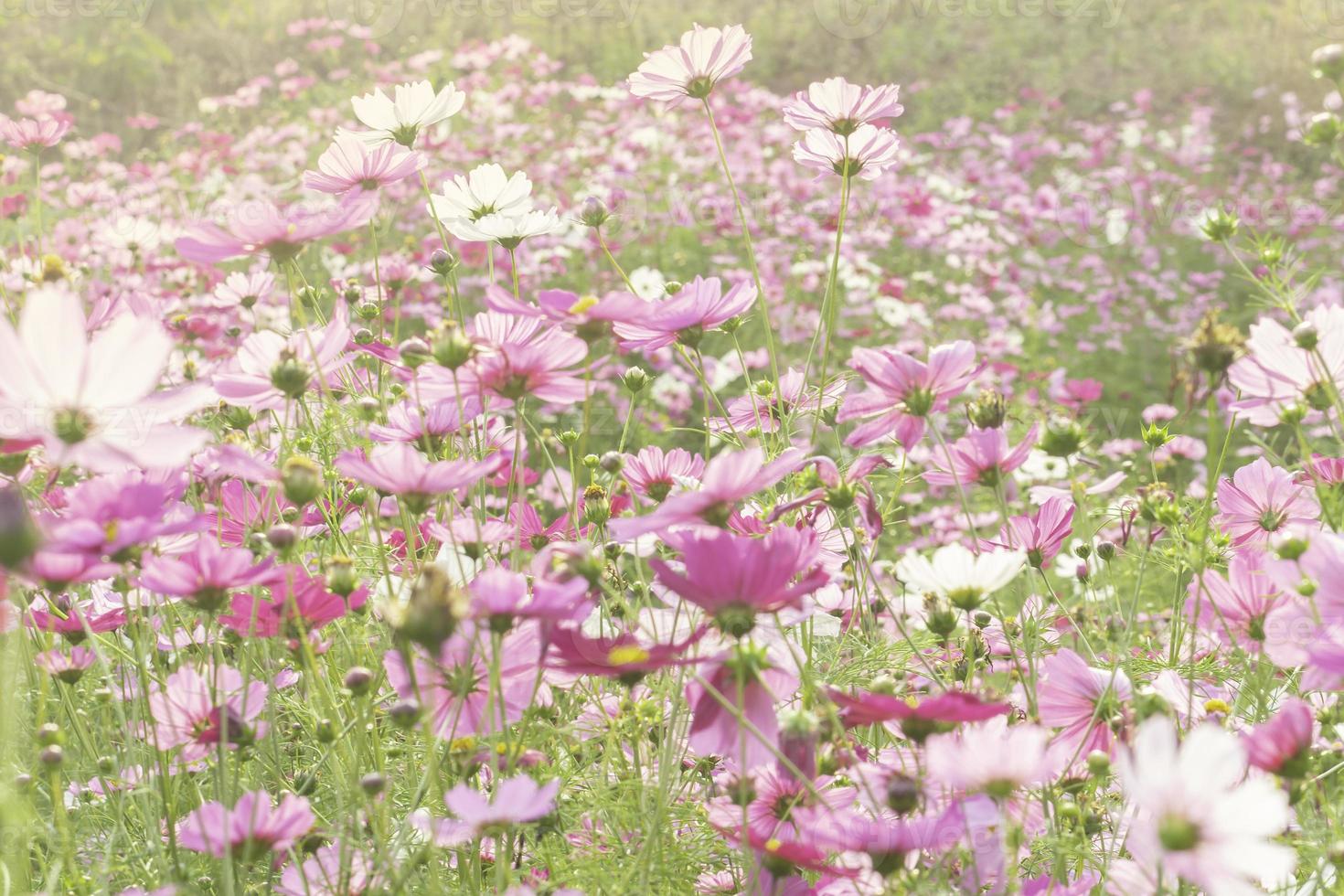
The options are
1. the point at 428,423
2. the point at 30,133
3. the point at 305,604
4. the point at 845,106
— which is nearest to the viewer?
the point at 305,604

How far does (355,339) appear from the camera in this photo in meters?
1.07

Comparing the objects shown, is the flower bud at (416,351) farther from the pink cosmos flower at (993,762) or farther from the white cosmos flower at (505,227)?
the pink cosmos flower at (993,762)

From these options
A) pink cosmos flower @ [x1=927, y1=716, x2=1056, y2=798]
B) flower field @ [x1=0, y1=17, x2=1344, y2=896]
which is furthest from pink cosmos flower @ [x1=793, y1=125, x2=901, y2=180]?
pink cosmos flower @ [x1=927, y1=716, x2=1056, y2=798]

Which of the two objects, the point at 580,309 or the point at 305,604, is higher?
the point at 580,309

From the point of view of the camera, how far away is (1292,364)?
2.01 ft

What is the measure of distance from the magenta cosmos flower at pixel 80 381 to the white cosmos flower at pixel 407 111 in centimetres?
46

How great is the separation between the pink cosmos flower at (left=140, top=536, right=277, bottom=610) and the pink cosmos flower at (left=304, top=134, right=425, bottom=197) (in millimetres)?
353

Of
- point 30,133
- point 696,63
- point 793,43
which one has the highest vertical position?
point 793,43

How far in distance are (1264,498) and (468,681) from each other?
57 cm

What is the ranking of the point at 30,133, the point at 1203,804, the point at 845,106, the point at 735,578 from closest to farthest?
1. the point at 1203,804
2. the point at 735,578
3. the point at 845,106
4. the point at 30,133

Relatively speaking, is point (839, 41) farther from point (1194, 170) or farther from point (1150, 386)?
point (1150, 386)

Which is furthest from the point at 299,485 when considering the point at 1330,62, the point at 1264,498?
the point at 1330,62

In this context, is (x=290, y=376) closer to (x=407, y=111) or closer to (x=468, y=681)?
(x=468, y=681)

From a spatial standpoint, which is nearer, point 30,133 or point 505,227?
point 505,227
